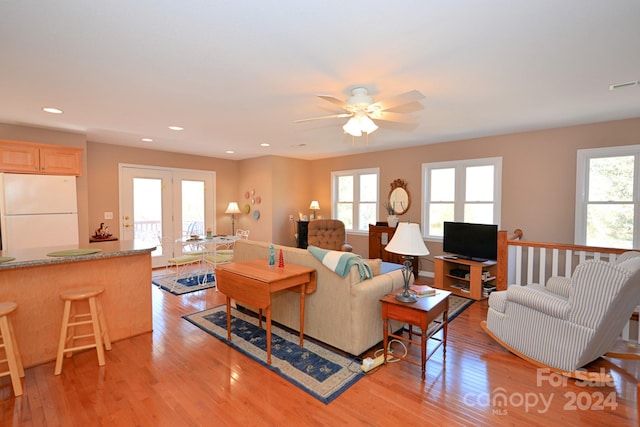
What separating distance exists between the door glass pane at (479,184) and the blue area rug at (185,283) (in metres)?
4.58

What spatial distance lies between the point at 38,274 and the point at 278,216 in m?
4.20

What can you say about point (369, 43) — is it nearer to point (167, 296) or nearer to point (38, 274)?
point (38, 274)

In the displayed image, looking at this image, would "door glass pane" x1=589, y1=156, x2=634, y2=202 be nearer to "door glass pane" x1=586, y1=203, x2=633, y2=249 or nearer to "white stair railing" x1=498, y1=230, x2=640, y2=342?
"door glass pane" x1=586, y1=203, x2=633, y2=249

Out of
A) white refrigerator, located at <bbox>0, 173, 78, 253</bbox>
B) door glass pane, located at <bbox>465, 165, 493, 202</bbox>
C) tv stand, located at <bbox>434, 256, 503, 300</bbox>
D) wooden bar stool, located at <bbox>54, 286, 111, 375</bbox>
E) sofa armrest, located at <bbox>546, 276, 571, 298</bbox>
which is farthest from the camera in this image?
door glass pane, located at <bbox>465, 165, 493, 202</bbox>

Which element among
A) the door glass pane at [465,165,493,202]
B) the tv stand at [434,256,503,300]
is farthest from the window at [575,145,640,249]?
the tv stand at [434,256,503,300]

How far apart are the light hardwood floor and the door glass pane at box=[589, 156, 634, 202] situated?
2.27 meters

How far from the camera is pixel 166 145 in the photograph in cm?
537

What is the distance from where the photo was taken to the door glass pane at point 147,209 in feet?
18.4

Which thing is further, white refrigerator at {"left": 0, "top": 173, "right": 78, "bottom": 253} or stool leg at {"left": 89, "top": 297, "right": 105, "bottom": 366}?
white refrigerator at {"left": 0, "top": 173, "right": 78, "bottom": 253}

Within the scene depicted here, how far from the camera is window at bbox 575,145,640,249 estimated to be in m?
3.63

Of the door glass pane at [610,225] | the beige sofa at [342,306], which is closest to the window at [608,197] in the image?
the door glass pane at [610,225]

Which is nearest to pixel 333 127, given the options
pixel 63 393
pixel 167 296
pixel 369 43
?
pixel 369 43

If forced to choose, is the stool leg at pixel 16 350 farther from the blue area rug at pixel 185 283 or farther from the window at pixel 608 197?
the window at pixel 608 197

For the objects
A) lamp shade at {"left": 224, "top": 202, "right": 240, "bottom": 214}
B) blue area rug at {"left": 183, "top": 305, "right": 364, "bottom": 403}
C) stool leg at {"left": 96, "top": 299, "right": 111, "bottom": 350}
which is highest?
lamp shade at {"left": 224, "top": 202, "right": 240, "bottom": 214}
